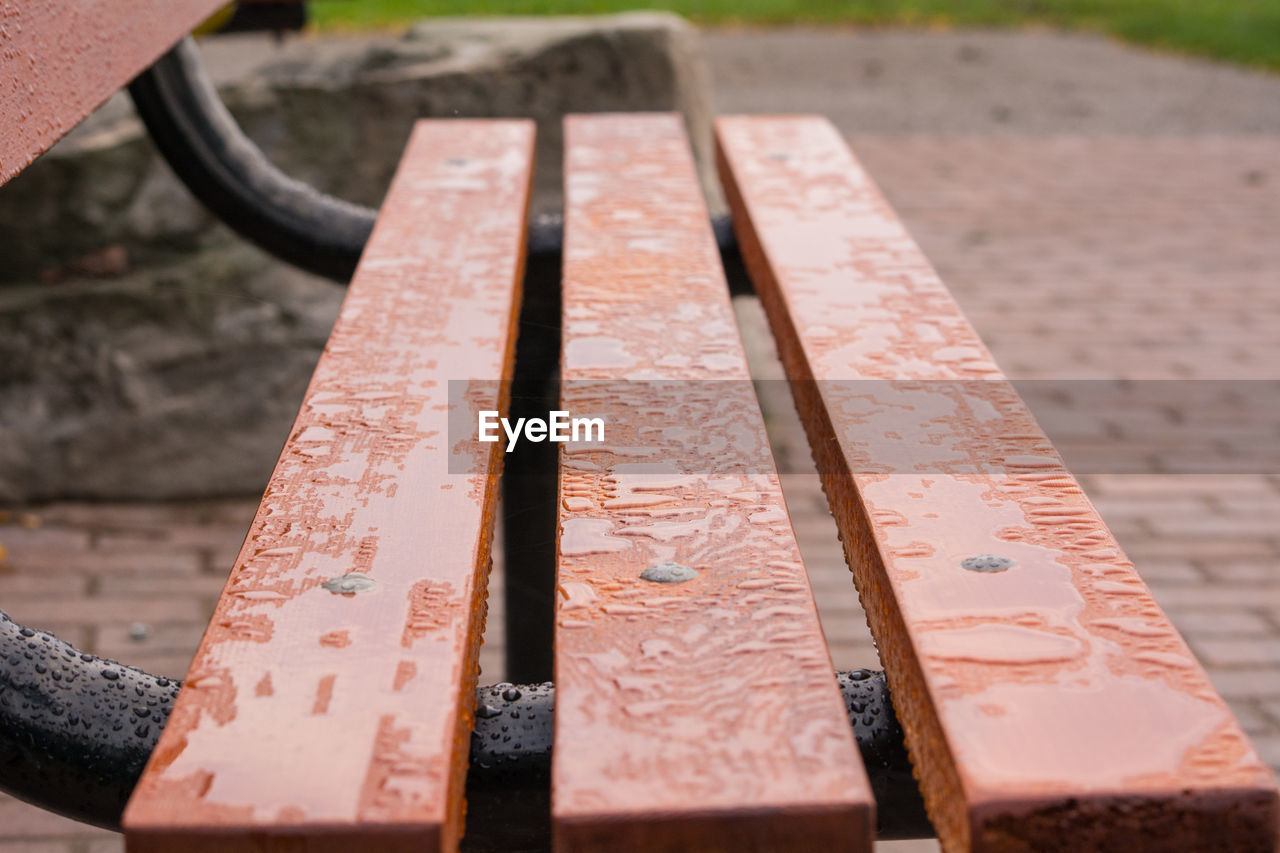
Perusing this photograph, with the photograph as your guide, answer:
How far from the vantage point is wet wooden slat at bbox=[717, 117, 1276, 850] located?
0.60 meters

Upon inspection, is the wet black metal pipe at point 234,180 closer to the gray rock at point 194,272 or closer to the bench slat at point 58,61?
the bench slat at point 58,61

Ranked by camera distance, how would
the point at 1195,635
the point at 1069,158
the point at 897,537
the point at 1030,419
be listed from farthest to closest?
the point at 1069,158 → the point at 1195,635 → the point at 1030,419 → the point at 897,537

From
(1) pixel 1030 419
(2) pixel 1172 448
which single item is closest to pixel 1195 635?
(2) pixel 1172 448

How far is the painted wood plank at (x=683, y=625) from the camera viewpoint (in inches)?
23.8

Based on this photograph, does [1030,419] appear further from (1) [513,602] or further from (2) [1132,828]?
(1) [513,602]

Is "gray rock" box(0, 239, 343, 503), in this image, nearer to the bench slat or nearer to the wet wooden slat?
the bench slat

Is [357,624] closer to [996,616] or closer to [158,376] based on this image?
[996,616]

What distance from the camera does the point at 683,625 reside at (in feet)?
2.38

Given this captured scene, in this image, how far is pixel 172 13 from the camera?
1645 mm

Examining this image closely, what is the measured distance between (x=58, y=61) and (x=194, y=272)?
6.86 ft

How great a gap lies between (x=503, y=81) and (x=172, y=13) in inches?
67.0

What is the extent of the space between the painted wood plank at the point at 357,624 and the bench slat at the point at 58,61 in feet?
0.98

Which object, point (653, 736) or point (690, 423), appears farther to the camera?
point (690, 423)

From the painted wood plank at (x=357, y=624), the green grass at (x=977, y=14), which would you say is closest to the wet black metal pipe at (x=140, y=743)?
the painted wood plank at (x=357, y=624)
